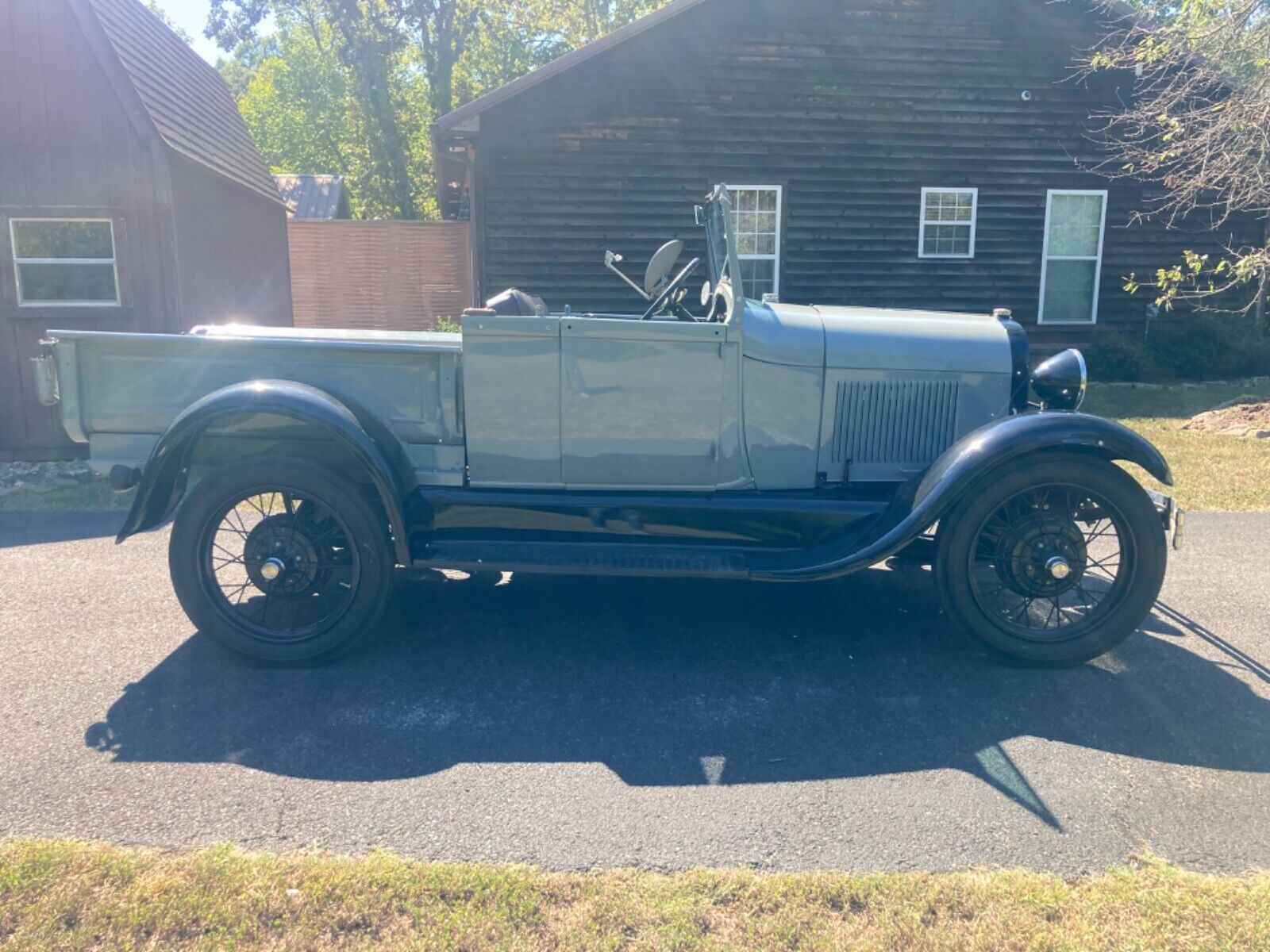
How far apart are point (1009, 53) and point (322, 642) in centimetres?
1265

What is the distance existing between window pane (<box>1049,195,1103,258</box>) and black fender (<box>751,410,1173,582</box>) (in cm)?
1093

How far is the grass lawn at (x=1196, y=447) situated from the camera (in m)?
7.63

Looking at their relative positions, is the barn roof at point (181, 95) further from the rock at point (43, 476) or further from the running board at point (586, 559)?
the running board at point (586, 559)

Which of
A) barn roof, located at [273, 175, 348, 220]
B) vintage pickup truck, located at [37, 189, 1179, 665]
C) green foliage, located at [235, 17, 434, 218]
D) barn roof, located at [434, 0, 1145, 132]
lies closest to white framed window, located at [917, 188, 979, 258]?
barn roof, located at [434, 0, 1145, 132]

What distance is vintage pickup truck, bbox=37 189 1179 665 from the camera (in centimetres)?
419

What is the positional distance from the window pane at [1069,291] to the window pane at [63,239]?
11683 mm

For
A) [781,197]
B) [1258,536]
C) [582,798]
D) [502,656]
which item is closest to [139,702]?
[502,656]

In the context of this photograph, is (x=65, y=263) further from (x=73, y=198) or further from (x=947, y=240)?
(x=947, y=240)

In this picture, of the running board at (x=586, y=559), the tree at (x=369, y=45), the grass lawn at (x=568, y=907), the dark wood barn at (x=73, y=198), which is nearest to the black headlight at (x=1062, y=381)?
the running board at (x=586, y=559)

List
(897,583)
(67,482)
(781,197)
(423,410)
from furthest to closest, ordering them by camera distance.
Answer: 1. (781,197)
2. (67,482)
3. (897,583)
4. (423,410)

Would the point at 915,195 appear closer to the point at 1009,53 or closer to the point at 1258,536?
the point at 1009,53

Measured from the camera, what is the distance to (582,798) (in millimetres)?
3225

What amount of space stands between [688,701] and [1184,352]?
12.5 meters

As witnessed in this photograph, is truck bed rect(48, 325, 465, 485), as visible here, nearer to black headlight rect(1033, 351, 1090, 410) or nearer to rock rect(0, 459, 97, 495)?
black headlight rect(1033, 351, 1090, 410)
